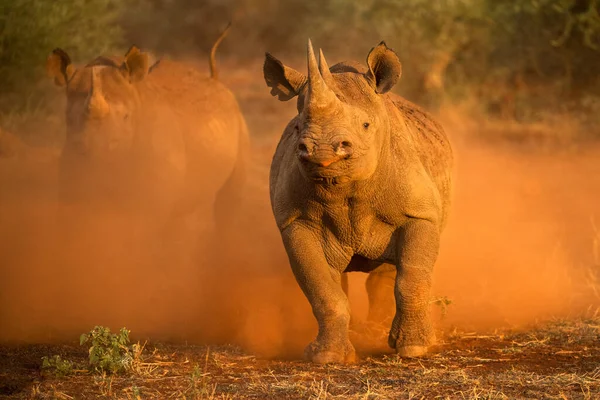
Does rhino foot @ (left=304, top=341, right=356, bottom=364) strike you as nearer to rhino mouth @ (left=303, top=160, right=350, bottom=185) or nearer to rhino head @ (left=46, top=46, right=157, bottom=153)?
rhino mouth @ (left=303, top=160, right=350, bottom=185)

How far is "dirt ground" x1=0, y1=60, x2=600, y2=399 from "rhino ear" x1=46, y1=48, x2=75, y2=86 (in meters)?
1.53

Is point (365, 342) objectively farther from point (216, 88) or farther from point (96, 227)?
point (216, 88)

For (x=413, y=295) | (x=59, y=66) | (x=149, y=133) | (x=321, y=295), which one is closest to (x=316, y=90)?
(x=321, y=295)

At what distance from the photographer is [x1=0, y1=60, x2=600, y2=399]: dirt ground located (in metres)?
7.83

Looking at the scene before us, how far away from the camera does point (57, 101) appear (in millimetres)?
23594

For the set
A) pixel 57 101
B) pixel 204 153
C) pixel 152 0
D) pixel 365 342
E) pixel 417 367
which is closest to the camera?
pixel 417 367

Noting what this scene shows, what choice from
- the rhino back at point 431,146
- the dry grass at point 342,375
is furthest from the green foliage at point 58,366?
the rhino back at point 431,146

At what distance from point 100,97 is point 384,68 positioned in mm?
4581

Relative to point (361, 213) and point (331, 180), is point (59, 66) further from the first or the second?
point (331, 180)

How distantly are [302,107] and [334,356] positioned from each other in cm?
170

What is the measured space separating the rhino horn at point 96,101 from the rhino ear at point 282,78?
4032mm

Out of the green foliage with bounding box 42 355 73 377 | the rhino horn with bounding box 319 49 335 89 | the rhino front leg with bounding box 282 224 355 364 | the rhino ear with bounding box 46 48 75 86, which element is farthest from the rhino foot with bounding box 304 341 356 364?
the rhino ear with bounding box 46 48 75 86

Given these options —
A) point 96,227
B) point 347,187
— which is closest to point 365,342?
point 347,187

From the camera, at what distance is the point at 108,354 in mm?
8211
